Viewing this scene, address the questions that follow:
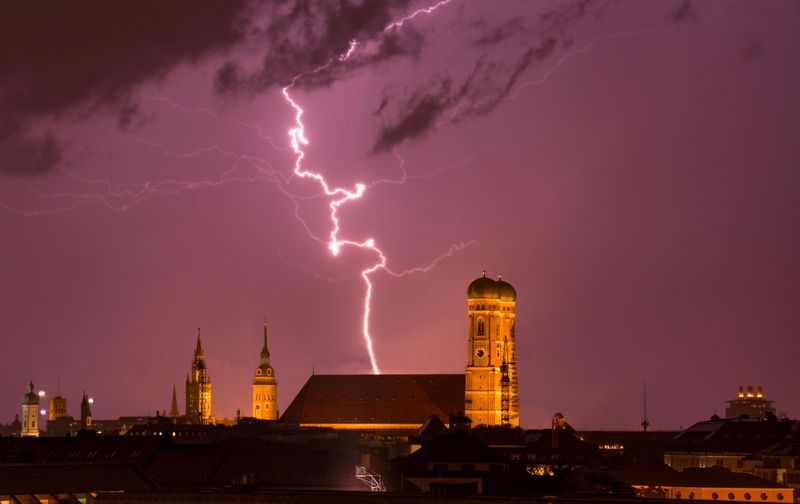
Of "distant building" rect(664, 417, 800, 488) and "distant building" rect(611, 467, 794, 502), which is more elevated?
"distant building" rect(664, 417, 800, 488)

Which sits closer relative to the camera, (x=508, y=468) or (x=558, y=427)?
(x=508, y=468)

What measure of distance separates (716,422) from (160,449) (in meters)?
68.0

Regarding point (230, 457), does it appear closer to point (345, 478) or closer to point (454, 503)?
point (345, 478)

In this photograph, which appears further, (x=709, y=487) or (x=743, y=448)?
(x=743, y=448)

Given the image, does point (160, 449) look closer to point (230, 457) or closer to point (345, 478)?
point (230, 457)

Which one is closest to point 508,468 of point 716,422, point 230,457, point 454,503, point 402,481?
point 402,481

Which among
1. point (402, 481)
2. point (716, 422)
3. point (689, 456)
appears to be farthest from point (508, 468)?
point (716, 422)

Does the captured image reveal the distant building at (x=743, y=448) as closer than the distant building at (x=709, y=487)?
No

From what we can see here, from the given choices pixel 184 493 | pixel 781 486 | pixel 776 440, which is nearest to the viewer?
pixel 184 493

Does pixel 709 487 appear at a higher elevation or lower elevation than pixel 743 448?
lower

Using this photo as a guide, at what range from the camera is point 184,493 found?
79438 mm

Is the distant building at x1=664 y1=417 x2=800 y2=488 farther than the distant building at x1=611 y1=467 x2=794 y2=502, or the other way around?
the distant building at x1=664 y1=417 x2=800 y2=488

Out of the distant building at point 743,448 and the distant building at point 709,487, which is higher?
the distant building at point 743,448

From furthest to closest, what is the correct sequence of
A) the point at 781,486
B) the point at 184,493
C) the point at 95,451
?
the point at 95,451 < the point at 781,486 < the point at 184,493
